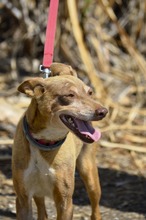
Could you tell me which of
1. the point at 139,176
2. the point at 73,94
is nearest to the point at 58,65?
the point at 73,94

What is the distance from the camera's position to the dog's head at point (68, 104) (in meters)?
4.31

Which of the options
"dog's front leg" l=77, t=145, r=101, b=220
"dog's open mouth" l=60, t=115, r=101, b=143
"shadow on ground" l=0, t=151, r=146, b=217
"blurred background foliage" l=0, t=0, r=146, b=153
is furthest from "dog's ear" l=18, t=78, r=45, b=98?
"blurred background foliage" l=0, t=0, r=146, b=153

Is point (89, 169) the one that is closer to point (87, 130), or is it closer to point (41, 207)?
point (41, 207)

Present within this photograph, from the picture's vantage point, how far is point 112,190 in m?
6.66

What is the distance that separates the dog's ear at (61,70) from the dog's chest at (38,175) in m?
0.61

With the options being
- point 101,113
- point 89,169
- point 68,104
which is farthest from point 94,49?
point 101,113

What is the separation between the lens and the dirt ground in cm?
601

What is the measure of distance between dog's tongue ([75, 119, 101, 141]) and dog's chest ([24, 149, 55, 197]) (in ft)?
1.43

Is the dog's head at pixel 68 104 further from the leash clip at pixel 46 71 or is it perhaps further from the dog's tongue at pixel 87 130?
the leash clip at pixel 46 71

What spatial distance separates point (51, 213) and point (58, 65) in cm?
154

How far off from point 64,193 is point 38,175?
216mm

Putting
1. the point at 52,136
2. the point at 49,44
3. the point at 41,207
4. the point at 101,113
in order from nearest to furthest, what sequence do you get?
the point at 101,113 < the point at 52,136 < the point at 49,44 < the point at 41,207

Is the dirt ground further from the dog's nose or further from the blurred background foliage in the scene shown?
the dog's nose

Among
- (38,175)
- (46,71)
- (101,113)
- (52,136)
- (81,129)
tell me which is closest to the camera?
(101,113)
